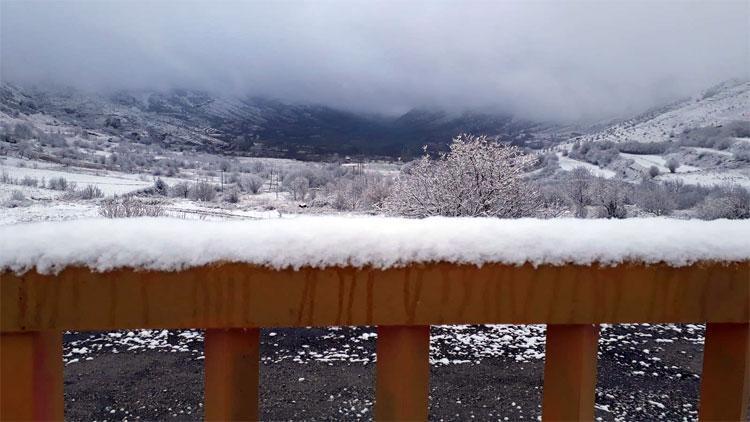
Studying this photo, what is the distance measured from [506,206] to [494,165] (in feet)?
4.06

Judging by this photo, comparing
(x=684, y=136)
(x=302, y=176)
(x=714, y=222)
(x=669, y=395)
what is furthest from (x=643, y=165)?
(x=714, y=222)

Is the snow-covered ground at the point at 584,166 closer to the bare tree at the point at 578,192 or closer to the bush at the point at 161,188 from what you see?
the bare tree at the point at 578,192

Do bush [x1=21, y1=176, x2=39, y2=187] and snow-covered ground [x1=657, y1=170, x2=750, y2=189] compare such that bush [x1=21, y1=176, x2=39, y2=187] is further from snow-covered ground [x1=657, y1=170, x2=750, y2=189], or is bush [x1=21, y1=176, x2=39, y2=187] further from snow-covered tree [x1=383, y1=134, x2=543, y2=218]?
snow-covered ground [x1=657, y1=170, x2=750, y2=189]

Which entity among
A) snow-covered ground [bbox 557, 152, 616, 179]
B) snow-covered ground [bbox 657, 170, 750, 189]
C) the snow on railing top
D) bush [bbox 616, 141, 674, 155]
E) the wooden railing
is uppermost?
bush [bbox 616, 141, 674, 155]

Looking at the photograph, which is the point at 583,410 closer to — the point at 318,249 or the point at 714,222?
the point at 714,222

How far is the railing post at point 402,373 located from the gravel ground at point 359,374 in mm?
4882

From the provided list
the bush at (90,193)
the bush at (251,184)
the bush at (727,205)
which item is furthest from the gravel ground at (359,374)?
the bush at (251,184)

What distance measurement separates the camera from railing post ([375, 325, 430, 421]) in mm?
994

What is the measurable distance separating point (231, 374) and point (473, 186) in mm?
14015

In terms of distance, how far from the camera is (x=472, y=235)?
961 mm

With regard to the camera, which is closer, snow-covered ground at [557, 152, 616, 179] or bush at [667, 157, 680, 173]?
snow-covered ground at [557, 152, 616, 179]

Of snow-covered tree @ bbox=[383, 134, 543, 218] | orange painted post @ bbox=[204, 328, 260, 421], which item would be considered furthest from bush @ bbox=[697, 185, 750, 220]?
orange painted post @ bbox=[204, 328, 260, 421]

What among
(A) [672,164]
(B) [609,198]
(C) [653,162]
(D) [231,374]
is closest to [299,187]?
(B) [609,198]

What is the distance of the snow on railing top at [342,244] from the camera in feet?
2.93
